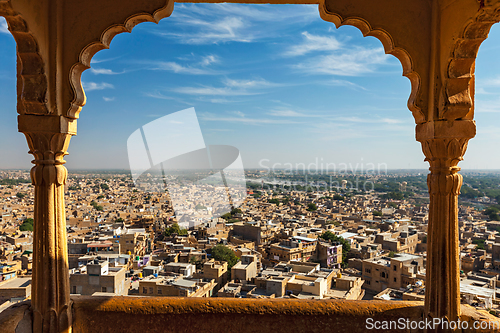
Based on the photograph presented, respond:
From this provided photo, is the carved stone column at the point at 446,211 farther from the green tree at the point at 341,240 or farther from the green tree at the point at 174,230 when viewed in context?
the green tree at the point at 174,230

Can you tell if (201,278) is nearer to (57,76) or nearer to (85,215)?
(57,76)

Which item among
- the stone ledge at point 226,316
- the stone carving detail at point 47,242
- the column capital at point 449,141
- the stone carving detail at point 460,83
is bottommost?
the stone ledge at point 226,316

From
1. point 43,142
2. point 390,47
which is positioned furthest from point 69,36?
point 390,47

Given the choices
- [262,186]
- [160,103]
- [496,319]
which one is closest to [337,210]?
[262,186]

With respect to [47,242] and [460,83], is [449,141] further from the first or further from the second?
[47,242]

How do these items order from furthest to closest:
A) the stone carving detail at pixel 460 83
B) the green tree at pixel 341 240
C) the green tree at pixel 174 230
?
the green tree at pixel 174 230, the green tree at pixel 341 240, the stone carving detail at pixel 460 83

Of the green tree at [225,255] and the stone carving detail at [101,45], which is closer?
the stone carving detail at [101,45]

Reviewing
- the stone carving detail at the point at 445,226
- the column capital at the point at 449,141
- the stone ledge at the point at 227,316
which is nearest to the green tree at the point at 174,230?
the stone ledge at the point at 227,316
